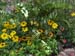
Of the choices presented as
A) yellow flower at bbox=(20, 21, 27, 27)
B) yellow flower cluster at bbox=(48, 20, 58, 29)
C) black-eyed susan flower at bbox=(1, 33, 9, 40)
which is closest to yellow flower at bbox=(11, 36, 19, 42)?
black-eyed susan flower at bbox=(1, 33, 9, 40)

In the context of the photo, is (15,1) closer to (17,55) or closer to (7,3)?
(7,3)

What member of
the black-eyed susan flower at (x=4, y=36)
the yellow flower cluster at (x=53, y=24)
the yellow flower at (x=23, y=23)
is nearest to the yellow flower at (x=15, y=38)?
the black-eyed susan flower at (x=4, y=36)

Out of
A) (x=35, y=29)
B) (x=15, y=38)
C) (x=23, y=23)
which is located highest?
(x=23, y=23)

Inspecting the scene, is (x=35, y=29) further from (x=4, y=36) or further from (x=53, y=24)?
(x=4, y=36)

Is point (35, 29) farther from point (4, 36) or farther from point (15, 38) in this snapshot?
point (4, 36)

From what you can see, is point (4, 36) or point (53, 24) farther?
point (53, 24)

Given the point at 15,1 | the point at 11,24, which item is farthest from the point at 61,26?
the point at 15,1

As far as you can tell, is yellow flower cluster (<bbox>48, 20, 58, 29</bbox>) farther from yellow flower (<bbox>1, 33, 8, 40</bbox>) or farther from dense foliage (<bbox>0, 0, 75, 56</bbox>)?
yellow flower (<bbox>1, 33, 8, 40</bbox>)

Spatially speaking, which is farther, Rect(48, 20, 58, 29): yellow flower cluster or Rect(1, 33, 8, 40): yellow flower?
Rect(48, 20, 58, 29): yellow flower cluster

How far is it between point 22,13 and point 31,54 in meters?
0.86

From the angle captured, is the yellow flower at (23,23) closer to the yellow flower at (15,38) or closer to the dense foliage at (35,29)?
the dense foliage at (35,29)

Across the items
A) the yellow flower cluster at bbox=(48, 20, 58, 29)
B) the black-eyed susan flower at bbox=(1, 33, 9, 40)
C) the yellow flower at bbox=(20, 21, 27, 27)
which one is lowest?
the black-eyed susan flower at bbox=(1, 33, 9, 40)

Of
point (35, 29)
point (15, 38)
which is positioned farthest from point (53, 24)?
point (15, 38)

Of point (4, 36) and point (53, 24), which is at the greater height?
point (53, 24)
